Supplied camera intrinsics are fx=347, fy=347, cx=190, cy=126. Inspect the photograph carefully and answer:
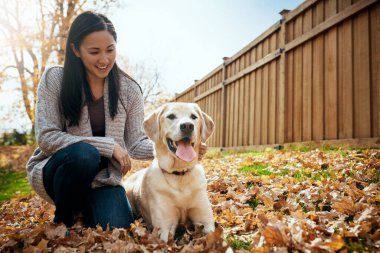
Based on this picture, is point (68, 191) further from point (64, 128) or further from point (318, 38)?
point (318, 38)

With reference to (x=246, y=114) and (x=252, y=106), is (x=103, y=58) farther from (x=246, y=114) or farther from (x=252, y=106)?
(x=246, y=114)

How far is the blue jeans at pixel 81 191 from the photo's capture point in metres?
2.75

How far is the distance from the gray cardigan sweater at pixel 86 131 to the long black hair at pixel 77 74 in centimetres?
7

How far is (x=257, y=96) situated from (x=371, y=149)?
368cm

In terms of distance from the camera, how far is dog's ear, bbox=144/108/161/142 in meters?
3.03

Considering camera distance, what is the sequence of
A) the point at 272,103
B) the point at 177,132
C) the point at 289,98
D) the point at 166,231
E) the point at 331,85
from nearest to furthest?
the point at 166,231 → the point at 177,132 → the point at 331,85 → the point at 289,98 → the point at 272,103

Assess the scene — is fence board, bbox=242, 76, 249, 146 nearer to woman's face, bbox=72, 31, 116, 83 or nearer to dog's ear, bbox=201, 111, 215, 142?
dog's ear, bbox=201, 111, 215, 142

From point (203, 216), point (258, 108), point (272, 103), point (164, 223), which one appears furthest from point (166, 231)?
point (258, 108)

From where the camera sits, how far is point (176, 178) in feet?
9.28

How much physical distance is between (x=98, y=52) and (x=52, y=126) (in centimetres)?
74

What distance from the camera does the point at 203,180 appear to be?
2.88 meters

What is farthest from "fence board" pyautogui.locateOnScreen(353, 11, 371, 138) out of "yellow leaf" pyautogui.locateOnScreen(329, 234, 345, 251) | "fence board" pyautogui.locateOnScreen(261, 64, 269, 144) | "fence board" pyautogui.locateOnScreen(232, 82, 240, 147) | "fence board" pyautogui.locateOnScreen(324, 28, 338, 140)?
"fence board" pyautogui.locateOnScreen(232, 82, 240, 147)

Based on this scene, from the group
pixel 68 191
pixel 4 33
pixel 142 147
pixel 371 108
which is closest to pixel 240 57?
pixel 371 108

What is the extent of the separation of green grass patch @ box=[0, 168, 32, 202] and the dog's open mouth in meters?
5.96
